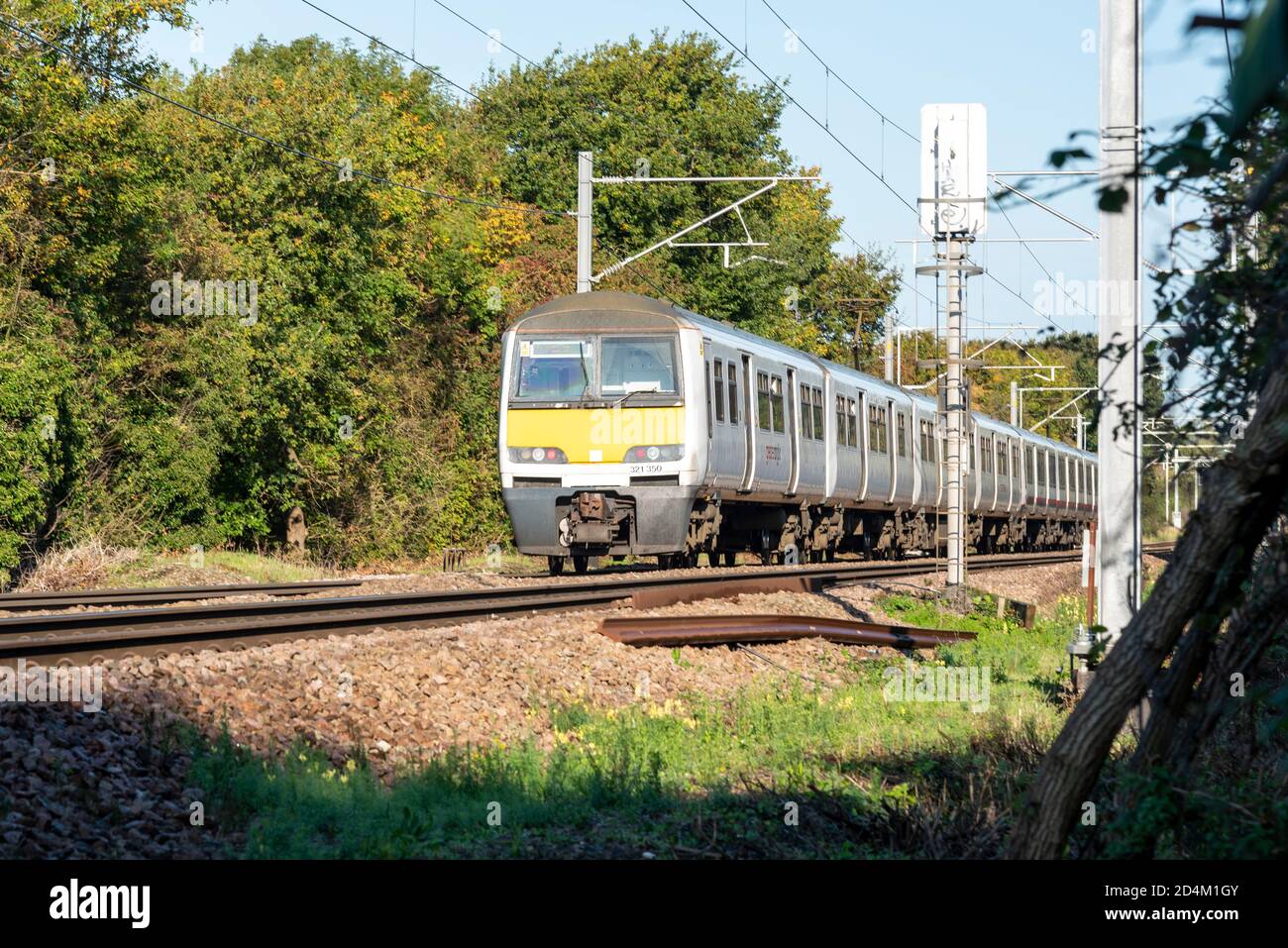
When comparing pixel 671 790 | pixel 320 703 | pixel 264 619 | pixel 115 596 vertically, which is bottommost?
pixel 671 790

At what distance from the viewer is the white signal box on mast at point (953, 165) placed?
17875mm

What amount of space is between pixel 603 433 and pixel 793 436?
19.7 ft

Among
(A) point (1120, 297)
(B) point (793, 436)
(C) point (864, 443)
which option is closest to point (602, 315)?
(B) point (793, 436)

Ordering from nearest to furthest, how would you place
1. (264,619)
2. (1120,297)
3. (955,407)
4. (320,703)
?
1. (320,703)
2. (1120,297)
3. (264,619)
4. (955,407)

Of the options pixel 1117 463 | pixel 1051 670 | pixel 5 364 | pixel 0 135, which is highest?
pixel 0 135

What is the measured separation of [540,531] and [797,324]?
1699 inches

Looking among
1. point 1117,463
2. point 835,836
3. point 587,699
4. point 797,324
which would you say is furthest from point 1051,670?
point 797,324

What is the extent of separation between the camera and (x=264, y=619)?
1244 centimetres

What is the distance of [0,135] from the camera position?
959 inches

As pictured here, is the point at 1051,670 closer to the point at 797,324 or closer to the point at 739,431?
the point at 739,431

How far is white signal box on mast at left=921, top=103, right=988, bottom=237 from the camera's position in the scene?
58.6ft

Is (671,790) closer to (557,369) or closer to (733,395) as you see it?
(557,369)

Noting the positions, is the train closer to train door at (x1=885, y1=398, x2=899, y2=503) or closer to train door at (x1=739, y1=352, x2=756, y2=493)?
train door at (x1=739, y1=352, x2=756, y2=493)
